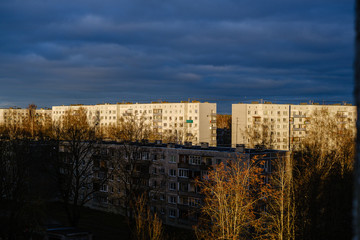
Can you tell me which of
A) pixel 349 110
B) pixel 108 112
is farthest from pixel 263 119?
pixel 108 112

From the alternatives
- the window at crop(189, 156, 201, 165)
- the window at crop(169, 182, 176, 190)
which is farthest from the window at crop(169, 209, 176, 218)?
the window at crop(189, 156, 201, 165)

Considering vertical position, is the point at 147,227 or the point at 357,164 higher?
the point at 357,164

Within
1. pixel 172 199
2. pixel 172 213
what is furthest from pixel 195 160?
pixel 172 213

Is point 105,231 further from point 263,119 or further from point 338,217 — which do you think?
point 263,119

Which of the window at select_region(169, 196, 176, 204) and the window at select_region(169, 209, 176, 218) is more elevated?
the window at select_region(169, 196, 176, 204)

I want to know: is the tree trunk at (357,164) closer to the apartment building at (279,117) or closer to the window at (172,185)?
the window at (172,185)

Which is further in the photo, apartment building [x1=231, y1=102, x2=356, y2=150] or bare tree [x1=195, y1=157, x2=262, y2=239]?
apartment building [x1=231, y1=102, x2=356, y2=150]

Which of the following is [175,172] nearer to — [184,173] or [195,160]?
[184,173]

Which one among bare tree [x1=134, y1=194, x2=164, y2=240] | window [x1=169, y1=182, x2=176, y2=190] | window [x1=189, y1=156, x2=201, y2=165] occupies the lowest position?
window [x1=169, y1=182, x2=176, y2=190]

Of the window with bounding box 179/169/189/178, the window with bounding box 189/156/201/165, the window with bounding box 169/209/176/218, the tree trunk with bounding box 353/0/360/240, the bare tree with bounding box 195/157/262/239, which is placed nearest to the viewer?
the tree trunk with bounding box 353/0/360/240

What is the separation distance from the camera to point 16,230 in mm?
21062

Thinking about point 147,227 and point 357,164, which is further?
point 147,227

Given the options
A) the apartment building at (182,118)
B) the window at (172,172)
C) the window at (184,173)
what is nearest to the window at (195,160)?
the window at (184,173)

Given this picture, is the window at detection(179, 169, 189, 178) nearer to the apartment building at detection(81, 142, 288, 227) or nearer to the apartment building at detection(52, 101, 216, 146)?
the apartment building at detection(81, 142, 288, 227)
